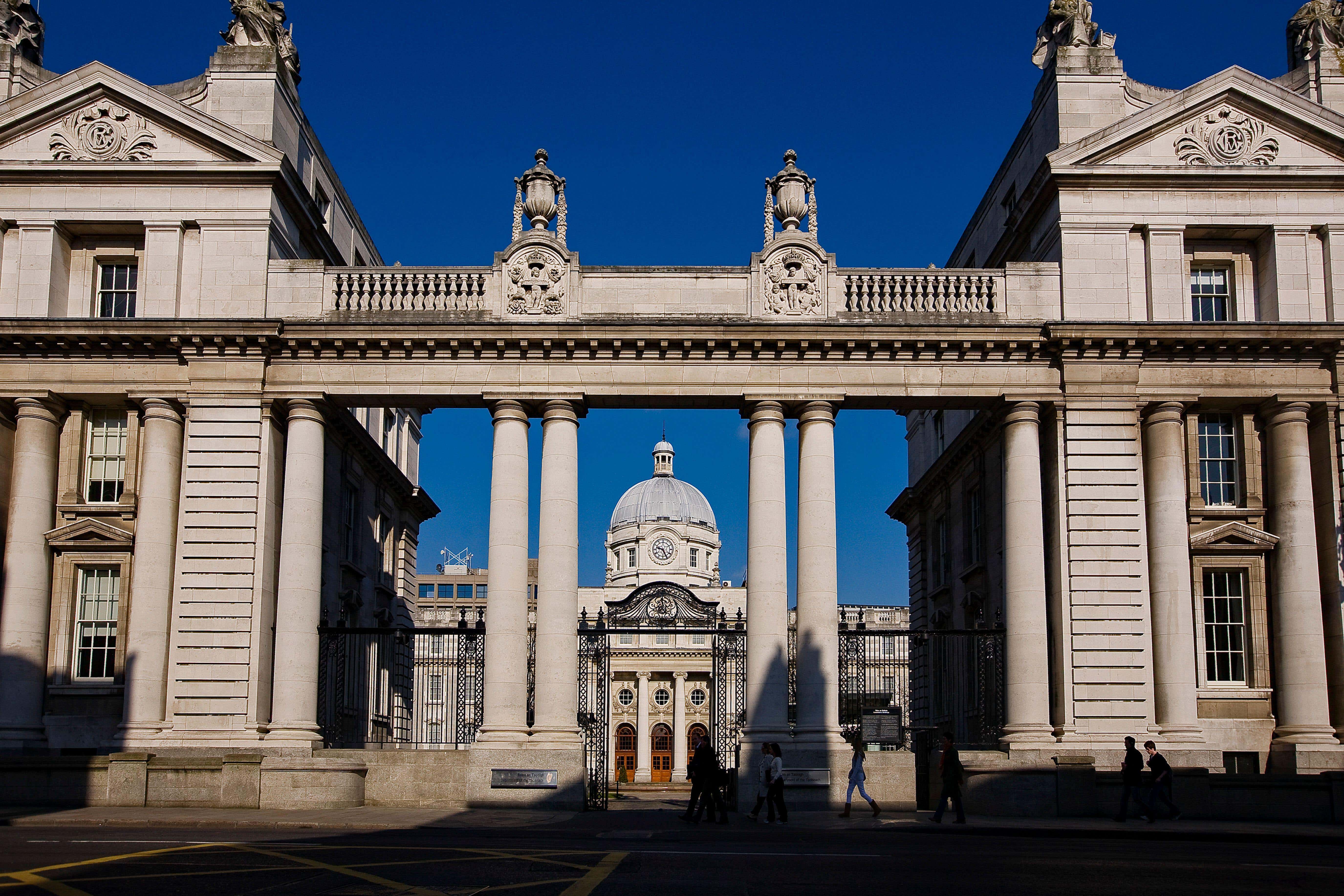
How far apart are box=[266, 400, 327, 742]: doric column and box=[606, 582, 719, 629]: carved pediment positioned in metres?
8.24

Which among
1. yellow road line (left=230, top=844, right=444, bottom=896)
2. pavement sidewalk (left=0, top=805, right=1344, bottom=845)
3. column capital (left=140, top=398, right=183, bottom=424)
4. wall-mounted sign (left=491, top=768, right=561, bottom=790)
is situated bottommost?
pavement sidewalk (left=0, top=805, right=1344, bottom=845)

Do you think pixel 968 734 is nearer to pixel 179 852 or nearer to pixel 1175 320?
pixel 1175 320

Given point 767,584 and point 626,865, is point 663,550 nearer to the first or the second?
point 767,584

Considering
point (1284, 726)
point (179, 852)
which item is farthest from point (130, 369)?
point (1284, 726)

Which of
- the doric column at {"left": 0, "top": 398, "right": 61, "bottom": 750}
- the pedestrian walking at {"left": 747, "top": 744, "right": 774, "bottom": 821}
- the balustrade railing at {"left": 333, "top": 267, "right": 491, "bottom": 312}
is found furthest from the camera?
the balustrade railing at {"left": 333, "top": 267, "right": 491, "bottom": 312}

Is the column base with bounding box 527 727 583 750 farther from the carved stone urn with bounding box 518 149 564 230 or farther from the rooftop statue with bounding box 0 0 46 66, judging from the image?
the rooftop statue with bounding box 0 0 46 66

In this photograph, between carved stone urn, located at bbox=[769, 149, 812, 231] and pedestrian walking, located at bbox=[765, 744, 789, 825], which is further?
carved stone urn, located at bbox=[769, 149, 812, 231]

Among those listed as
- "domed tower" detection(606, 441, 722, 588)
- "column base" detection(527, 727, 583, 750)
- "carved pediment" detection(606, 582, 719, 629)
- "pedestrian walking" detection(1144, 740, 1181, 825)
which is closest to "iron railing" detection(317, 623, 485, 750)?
"column base" detection(527, 727, 583, 750)

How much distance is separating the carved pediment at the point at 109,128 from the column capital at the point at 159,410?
5.90m

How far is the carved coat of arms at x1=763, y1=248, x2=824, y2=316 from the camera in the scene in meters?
32.0

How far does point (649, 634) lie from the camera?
34312 millimetres

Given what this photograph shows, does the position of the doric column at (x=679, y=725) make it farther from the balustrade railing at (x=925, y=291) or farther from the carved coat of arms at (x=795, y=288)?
the carved coat of arms at (x=795, y=288)

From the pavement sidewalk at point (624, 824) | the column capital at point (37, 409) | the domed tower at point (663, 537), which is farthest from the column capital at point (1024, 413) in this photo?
the domed tower at point (663, 537)

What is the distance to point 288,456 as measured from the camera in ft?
102
